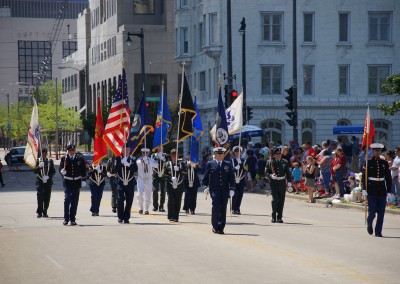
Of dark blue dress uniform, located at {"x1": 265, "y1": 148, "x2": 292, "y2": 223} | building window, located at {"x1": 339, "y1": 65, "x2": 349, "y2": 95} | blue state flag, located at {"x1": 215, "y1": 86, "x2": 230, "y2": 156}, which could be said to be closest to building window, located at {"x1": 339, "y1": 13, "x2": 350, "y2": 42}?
building window, located at {"x1": 339, "y1": 65, "x2": 349, "y2": 95}

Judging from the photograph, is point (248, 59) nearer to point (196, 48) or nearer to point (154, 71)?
point (196, 48)

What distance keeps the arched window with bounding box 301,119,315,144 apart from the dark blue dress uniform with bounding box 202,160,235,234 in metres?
43.7

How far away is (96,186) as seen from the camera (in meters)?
25.9

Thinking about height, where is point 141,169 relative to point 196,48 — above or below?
below

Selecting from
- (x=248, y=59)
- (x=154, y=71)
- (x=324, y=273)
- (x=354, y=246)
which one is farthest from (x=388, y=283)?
(x=154, y=71)

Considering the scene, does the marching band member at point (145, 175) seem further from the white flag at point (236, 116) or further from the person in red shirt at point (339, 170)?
the person in red shirt at point (339, 170)

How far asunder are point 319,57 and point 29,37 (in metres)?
131

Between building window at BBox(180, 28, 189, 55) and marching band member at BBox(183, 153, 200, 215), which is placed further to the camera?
building window at BBox(180, 28, 189, 55)

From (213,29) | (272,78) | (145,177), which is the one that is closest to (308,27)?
(272,78)

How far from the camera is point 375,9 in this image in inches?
2493

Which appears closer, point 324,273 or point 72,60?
point 324,273

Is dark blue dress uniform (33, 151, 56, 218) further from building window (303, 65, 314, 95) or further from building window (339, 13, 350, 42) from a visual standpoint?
building window (339, 13, 350, 42)

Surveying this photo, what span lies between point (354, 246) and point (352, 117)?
46.5m

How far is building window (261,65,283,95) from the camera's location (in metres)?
63.5
